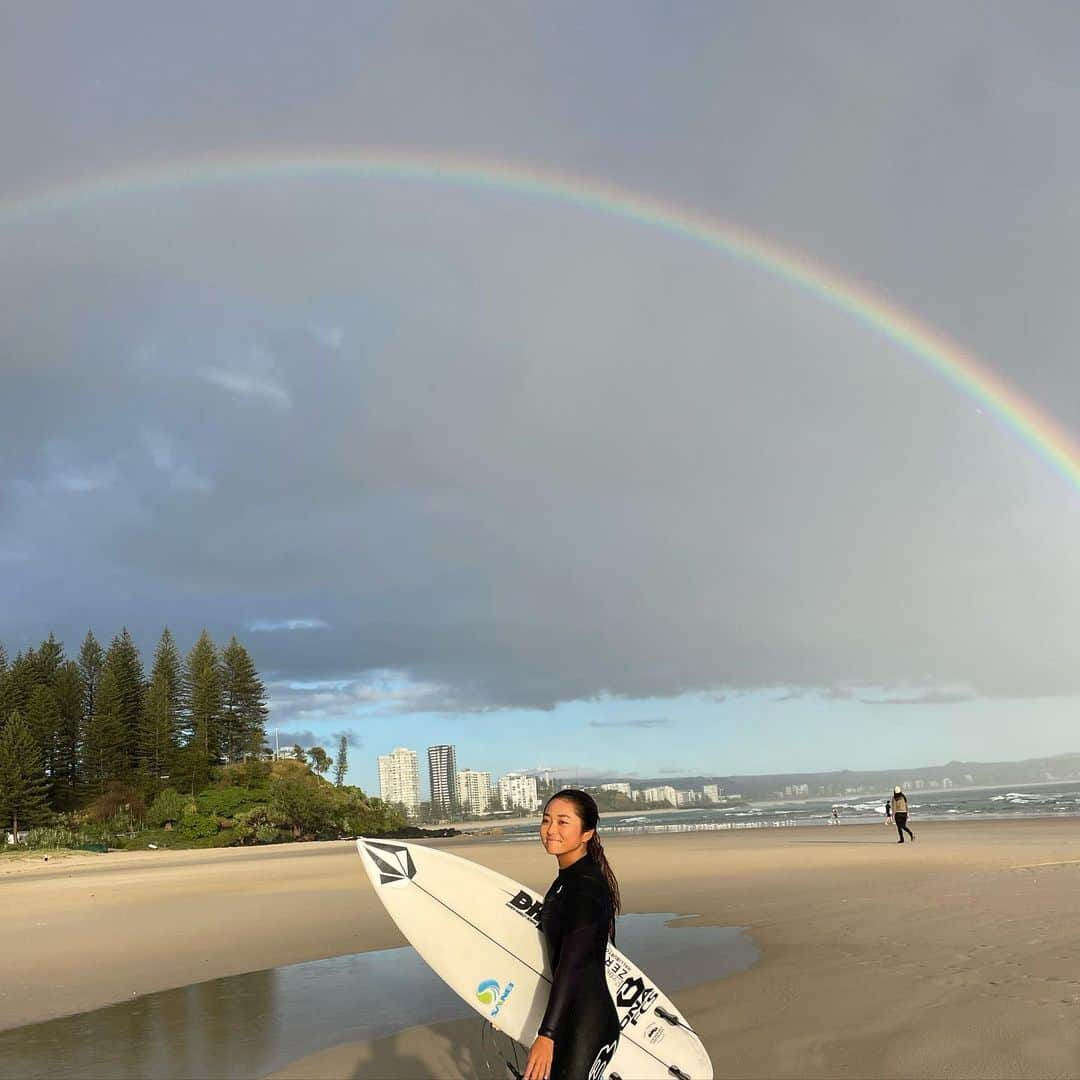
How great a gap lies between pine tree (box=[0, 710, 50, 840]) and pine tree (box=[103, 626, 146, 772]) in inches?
472

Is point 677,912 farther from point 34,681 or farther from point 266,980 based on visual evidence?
point 34,681

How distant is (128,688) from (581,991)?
Answer: 7853 cm

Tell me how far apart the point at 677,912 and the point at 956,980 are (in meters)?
6.24

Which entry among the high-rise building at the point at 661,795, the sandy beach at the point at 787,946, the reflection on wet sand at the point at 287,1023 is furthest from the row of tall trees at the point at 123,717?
the high-rise building at the point at 661,795

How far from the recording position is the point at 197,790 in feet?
204

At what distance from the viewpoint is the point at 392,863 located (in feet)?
15.5

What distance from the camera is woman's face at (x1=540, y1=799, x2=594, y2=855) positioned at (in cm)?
321

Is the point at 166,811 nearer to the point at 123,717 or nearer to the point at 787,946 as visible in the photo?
the point at 123,717

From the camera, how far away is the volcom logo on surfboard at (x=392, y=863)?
15.4ft

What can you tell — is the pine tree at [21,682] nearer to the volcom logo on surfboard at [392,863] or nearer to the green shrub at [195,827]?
the green shrub at [195,827]

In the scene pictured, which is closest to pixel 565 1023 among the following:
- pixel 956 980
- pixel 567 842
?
pixel 567 842

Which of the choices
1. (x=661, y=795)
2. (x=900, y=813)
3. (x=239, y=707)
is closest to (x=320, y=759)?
(x=239, y=707)

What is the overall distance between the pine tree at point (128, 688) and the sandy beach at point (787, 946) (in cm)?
5036

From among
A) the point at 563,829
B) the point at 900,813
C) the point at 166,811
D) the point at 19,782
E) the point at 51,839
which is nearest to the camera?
the point at 563,829
